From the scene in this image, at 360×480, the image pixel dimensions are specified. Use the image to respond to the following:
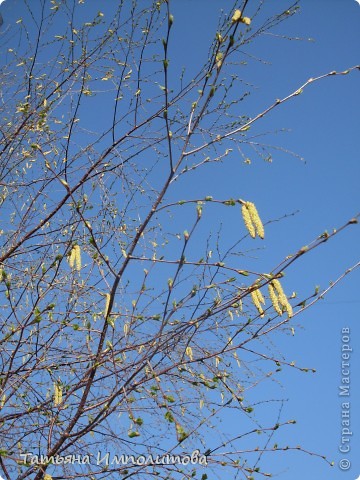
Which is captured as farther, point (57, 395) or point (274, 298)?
point (57, 395)

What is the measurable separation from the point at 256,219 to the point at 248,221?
0.08 ft

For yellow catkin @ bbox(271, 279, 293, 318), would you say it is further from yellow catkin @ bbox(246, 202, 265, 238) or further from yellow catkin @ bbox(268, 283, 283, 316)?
yellow catkin @ bbox(246, 202, 265, 238)

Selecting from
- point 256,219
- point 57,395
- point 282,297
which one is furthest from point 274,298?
point 57,395

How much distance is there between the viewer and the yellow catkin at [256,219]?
164cm

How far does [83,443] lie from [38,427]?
0.19m

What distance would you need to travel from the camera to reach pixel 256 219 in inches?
65.0

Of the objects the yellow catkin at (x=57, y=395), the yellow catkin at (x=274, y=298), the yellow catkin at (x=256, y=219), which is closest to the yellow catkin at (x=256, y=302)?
the yellow catkin at (x=274, y=298)

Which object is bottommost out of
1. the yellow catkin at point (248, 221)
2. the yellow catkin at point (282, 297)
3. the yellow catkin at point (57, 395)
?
the yellow catkin at point (282, 297)

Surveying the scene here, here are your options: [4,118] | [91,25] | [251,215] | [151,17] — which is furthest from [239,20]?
[4,118]

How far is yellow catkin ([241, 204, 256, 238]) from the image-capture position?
Answer: 1635mm

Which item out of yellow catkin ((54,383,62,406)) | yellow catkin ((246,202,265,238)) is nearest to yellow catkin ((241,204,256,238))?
yellow catkin ((246,202,265,238))

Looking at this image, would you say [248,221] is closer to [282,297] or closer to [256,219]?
[256,219]

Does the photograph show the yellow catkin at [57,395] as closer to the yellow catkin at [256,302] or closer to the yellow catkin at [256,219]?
the yellow catkin at [256,302]

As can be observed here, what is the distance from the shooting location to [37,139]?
2908 millimetres
